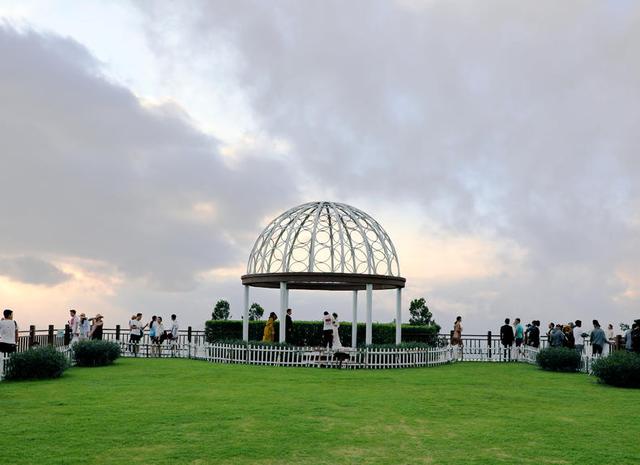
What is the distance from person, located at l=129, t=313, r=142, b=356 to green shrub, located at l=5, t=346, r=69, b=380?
9658mm

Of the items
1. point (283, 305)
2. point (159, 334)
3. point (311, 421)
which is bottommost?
point (311, 421)

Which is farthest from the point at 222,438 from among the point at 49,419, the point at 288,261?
the point at 288,261

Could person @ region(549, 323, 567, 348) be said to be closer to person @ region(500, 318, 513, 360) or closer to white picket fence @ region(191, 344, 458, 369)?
person @ region(500, 318, 513, 360)

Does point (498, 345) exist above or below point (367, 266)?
below

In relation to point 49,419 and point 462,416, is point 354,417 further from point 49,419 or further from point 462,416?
point 49,419

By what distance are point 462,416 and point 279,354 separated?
1177cm

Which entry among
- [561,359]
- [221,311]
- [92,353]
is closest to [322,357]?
[92,353]

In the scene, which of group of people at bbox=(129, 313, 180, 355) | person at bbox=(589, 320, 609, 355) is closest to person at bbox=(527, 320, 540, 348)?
person at bbox=(589, 320, 609, 355)

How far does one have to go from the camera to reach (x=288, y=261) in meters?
25.4

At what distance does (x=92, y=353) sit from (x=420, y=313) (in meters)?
26.0

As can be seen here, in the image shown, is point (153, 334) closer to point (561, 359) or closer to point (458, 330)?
point (458, 330)

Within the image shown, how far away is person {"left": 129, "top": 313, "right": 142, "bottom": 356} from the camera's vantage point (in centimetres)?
2772

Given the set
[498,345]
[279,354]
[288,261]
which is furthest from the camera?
[498,345]

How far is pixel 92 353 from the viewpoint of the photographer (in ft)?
72.5
